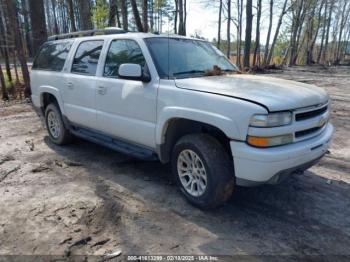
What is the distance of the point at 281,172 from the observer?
3.15m

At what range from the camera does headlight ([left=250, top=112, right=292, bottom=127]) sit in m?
3.04

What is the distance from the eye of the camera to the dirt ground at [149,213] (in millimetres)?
3055

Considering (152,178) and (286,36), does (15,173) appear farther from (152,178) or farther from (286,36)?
(286,36)

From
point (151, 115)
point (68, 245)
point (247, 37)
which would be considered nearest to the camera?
point (68, 245)

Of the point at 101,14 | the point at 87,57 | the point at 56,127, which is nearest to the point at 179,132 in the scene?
the point at 87,57

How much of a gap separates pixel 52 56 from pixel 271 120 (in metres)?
4.52

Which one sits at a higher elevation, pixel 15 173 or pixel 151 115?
pixel 151 115

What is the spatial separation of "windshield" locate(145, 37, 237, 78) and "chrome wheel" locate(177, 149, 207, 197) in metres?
0.99

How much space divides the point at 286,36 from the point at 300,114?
153ft

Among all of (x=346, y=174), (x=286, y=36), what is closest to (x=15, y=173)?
(x=346, y=174)

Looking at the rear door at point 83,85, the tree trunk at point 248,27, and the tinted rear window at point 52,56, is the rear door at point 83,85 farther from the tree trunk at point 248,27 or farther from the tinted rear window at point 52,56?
the tree trunk at point 248,27

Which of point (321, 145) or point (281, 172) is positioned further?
point (321, 145)

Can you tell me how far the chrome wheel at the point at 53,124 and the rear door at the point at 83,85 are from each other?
1.96 feet

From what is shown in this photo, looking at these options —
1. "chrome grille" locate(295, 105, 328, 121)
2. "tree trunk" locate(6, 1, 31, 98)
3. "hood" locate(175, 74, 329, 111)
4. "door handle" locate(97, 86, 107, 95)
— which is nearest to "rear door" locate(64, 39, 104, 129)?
"door handle" locate(97, 86, 107, 95)
